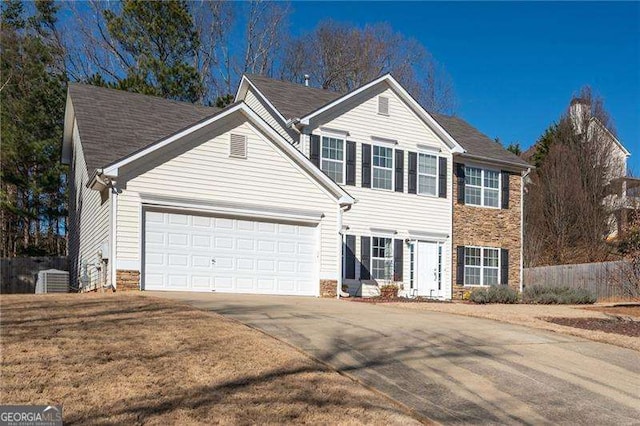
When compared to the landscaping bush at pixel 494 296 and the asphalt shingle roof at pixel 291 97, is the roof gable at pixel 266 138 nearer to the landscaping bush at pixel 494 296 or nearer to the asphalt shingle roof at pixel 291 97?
the asphalt shingle roof at pixel 291 97

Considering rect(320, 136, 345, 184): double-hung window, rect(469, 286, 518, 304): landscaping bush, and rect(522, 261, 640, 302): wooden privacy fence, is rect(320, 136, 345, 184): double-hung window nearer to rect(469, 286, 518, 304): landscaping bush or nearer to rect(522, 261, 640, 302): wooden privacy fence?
rect(469, 286, 518, 304): landscaping bush

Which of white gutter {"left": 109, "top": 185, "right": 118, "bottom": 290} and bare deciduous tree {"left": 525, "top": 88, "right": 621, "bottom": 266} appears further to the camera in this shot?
bare deciduous tree {"left": 525, "top": 88, "right": 621, "bottom": 266}

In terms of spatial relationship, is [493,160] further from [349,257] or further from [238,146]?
[238,146]

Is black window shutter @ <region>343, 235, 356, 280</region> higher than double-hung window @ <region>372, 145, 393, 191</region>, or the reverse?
double-hung window @ <region>372, 145, 393, 191</region>

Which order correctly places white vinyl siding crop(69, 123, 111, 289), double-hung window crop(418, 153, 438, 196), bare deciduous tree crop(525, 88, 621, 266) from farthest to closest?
bare deciduous tree crop(525, 88, 621, 266)
double-hung window crop(418, 153, 438, 196)
white vinyl siding crop(69, 123, 111, 289)

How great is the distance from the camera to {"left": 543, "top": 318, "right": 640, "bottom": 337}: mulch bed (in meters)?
13.2

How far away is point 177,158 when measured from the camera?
1675cm

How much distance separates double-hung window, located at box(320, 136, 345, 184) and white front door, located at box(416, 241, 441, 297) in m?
4.04

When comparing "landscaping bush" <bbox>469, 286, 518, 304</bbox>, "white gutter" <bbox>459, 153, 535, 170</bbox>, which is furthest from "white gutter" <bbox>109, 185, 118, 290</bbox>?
"white gutter" <bbox>459, 153, 535, 170</bbox>

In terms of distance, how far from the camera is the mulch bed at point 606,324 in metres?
13.2

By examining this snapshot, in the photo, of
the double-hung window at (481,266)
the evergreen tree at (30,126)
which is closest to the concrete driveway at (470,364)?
the double-hung window at (481,266)

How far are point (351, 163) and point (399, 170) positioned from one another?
6.61 ft

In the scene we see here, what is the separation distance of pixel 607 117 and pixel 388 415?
37.1 metres

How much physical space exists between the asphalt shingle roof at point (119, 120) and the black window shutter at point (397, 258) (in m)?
7.97
